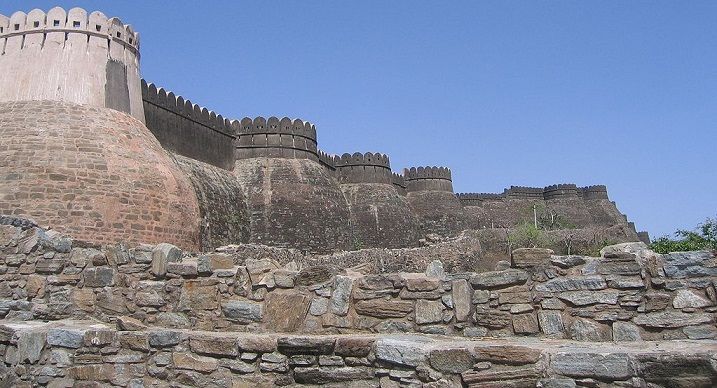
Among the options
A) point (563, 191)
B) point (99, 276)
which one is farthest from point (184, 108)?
point (563, 191)

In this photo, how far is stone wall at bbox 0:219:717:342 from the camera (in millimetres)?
4559

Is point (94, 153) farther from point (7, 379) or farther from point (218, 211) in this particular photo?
point (7, 379)

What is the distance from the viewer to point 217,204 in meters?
20.2

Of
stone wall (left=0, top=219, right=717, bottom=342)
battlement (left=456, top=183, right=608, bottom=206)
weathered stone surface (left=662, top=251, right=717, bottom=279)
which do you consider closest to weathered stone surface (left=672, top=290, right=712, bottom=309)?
stone wall (left=0, top=219, right=717, bottom=342)

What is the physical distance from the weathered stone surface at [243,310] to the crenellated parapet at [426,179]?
98.0 feet

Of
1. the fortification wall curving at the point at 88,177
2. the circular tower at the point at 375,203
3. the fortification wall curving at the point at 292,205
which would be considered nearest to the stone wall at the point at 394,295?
the fortification wall curving at the point at 88,177

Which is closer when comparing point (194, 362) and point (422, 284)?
point (194, 362)

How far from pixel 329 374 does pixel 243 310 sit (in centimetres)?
116

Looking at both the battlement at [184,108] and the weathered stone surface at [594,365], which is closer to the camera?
the weathered stone surface at [594,365]

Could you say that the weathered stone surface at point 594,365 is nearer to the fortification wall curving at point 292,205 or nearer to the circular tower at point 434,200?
the fortification wall curving at point 292,205

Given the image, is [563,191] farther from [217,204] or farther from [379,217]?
[217,204]

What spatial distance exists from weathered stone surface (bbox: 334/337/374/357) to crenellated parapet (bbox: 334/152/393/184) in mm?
26097

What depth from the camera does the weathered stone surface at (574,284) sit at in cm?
466

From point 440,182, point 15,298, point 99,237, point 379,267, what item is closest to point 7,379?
point 15,298
